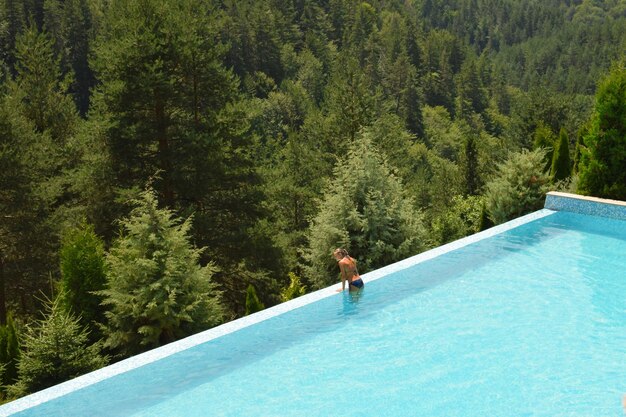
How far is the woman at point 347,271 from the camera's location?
10.1 meters

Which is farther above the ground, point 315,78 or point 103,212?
point 315,78

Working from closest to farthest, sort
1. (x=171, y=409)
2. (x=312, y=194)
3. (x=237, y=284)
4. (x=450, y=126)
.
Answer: (x=171, y=409) → (x=237, y=284) → (x=312, y=194) → (x=450, y=126)

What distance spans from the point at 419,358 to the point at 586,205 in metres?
8.11

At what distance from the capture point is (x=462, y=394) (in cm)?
779

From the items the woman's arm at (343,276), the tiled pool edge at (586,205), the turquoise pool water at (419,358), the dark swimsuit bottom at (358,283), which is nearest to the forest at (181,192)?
the tiled pool edge at (586,205)

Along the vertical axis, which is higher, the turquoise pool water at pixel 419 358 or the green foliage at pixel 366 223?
the green foliage at pixel 366 223

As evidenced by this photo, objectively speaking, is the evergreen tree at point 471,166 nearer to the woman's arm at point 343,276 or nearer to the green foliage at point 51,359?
the woman's arm at point 343,276

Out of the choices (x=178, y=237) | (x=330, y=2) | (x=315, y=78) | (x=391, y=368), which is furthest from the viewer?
(x=330, y=2)

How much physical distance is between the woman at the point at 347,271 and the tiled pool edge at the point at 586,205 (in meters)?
7.13

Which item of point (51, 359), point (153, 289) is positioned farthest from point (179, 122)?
point (51, 359)

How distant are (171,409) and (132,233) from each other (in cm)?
392

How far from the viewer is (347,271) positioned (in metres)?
10.2

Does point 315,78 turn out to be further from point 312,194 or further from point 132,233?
point 132,233

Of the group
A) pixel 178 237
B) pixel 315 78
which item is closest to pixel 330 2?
pixel 315 78
